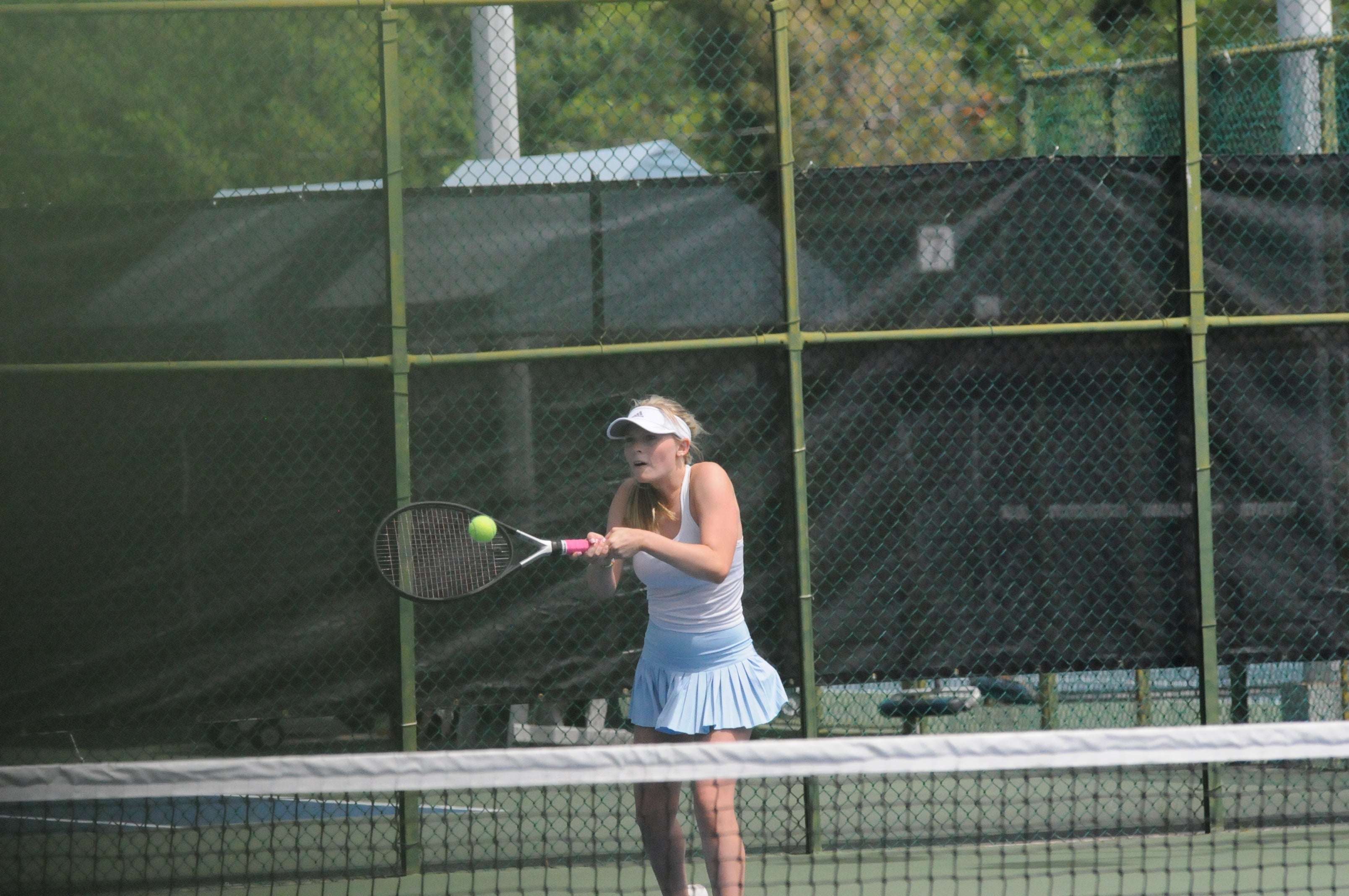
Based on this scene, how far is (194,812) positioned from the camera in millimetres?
5066

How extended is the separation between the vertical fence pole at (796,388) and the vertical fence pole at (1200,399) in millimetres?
1352

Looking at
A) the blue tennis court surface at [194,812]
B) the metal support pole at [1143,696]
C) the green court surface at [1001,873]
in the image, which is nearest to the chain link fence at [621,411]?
the blue tennis court surface at [194,812]

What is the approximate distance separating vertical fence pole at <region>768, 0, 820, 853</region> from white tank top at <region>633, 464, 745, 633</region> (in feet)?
3.95

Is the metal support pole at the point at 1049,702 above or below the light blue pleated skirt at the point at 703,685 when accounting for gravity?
below

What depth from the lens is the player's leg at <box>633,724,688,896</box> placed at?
3.71 metres

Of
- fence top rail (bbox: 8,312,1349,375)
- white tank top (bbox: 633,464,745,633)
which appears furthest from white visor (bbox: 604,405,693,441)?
fence top rail (bbox: 8,312,1349,375)

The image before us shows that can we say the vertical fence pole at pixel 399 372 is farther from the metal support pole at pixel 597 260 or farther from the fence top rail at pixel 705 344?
the metal support pole at pixel 597 260

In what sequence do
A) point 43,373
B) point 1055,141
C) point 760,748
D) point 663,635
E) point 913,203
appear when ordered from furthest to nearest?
point 1055,141, point 913,203, point 43,373, point 663,635, point 760,748

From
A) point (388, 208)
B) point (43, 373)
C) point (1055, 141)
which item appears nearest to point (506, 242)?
point (388, 208)

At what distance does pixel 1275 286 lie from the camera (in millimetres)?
5215

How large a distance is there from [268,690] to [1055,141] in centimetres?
443

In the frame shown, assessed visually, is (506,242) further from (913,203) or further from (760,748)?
(760,748)

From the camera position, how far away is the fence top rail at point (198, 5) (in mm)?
4777

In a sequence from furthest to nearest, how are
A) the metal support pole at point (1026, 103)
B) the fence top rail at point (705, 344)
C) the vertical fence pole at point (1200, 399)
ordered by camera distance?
the metal support pole at point (1026, 103) → the vertical fence pole at point (1200, 399) → the fence top rail at point (705, 344)
